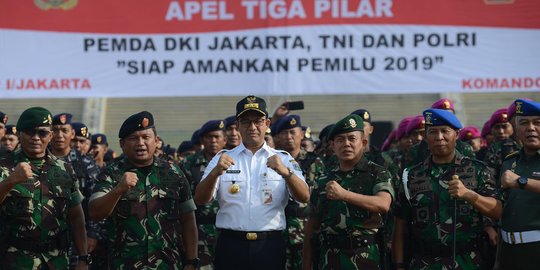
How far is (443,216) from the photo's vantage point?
22.0 ft

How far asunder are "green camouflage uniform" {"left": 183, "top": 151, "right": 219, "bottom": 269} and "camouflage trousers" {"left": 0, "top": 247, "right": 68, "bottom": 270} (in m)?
2.67

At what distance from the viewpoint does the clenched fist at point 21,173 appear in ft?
21.2

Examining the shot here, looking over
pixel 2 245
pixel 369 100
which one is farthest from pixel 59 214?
pixel 369 100

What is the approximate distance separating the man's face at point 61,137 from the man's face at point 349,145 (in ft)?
12.8

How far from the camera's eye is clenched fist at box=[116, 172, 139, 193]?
21.2ft

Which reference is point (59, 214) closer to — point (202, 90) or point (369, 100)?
point (202, 90)

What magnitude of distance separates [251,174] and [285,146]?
9.97ft

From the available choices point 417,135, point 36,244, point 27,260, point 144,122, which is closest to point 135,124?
point 144,122

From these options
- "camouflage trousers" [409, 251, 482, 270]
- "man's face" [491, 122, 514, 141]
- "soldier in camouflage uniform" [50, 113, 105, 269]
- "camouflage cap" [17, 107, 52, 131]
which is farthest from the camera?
"man's face" [491, 122, 514, 141]

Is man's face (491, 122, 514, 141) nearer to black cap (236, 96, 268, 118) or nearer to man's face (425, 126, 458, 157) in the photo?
man's face (425, 126, 458, 157)

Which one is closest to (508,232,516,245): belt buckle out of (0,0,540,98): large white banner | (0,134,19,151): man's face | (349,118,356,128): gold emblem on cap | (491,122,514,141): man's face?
(349,118,356,128): gold emblem on cap

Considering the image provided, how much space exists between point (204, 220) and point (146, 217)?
2831 millimetres

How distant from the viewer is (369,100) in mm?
22203

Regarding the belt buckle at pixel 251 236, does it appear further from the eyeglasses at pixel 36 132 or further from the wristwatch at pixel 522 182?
the wristwatch at pixel 522 182
